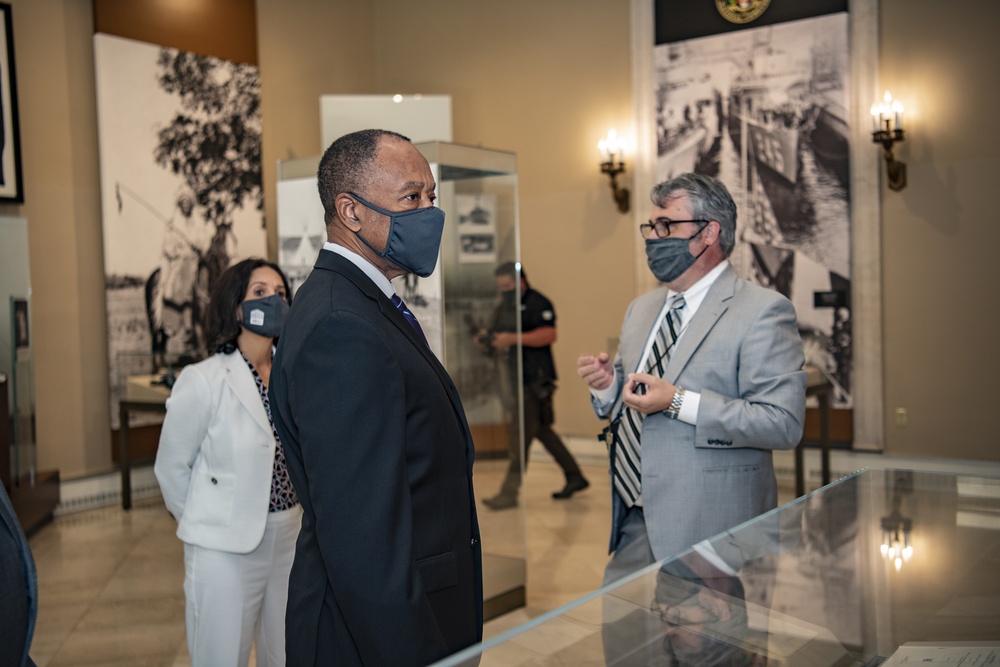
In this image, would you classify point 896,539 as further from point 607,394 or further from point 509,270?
point 509,270

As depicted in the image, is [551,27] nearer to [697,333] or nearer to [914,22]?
[914,22]

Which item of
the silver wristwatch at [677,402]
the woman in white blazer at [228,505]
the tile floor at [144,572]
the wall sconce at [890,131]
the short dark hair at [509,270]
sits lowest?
the tile floor at [144,572]

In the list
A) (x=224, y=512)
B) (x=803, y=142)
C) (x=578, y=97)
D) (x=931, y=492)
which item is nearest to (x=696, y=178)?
(x=931, y=492)

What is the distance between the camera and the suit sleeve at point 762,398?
96.2 inches

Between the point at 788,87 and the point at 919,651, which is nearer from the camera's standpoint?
the point at 919,651

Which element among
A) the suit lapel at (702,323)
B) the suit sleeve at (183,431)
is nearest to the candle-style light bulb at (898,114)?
the suit lapel at (702,323)

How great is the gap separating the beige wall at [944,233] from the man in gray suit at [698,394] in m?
4.76

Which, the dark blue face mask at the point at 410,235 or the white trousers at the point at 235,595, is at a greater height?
the dark blue face mask at the point at 410,235

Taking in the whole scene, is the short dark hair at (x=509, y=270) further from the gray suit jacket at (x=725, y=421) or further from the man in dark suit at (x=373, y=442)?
the man in dark suit at (x=373, y=442)

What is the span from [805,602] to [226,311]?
2045mm

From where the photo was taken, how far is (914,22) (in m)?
6.69

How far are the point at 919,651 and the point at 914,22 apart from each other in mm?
6498

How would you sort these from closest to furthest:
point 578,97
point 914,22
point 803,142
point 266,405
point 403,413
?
point 403,413, point 266,405, point 914,22, point 803,142, point 578,97

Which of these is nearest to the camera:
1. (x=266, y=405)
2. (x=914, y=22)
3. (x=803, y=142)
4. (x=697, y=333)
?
(x=697, y=333)
